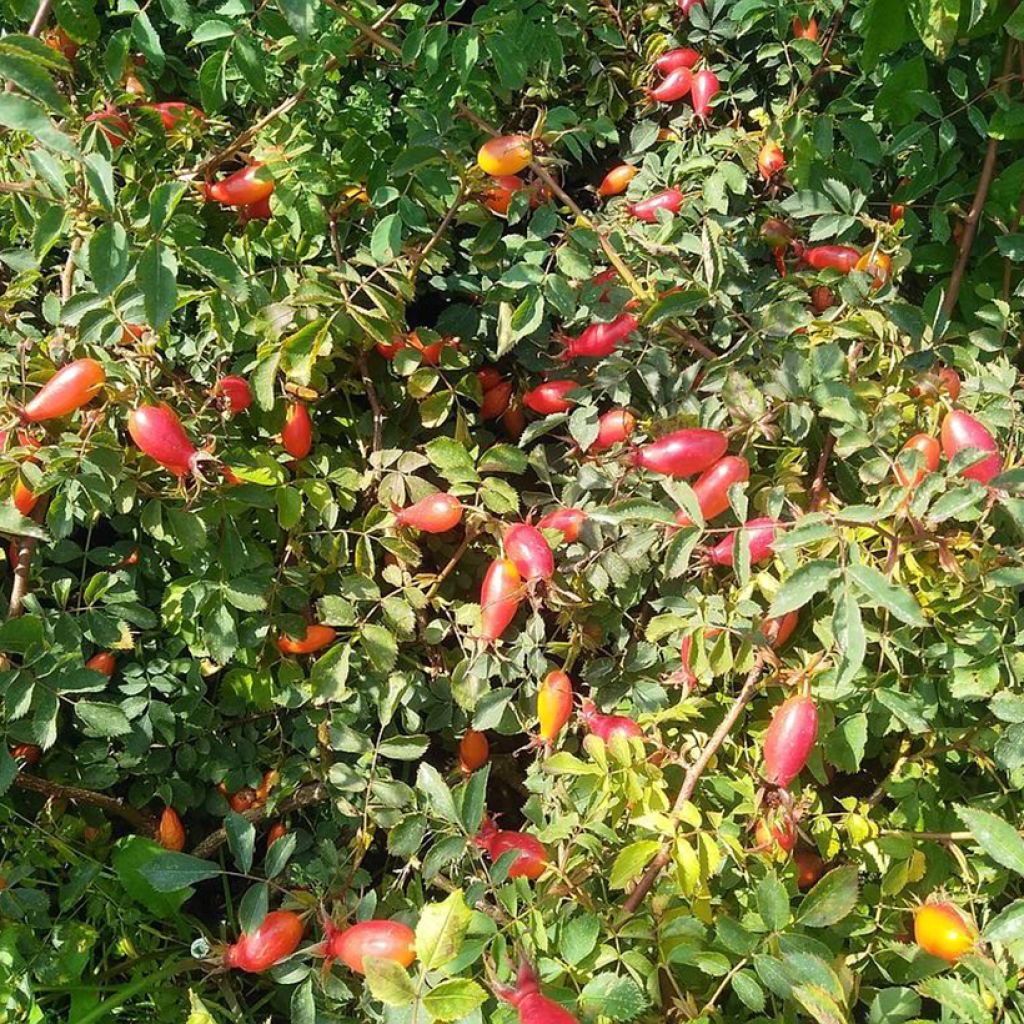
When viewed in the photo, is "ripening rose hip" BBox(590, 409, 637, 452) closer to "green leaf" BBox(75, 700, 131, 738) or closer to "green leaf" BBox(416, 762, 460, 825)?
"green leaf" BBox(416, 762, 460, 825)

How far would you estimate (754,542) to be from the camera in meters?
1.47

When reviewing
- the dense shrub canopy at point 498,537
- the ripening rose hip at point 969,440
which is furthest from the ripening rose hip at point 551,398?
the ripening rose hip at point 969,440

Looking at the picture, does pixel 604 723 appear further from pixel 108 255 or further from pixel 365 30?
pixel 365 30

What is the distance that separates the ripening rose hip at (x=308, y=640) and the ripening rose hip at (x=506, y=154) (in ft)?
2.68

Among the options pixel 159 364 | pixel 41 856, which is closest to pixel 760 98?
pixel 159 364

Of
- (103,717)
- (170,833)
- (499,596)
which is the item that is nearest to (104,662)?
(103,717)

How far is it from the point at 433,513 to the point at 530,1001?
783 millimetres

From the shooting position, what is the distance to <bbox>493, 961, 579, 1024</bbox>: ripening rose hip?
3.43 ft

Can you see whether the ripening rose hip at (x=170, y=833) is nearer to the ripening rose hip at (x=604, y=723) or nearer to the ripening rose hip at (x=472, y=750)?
the ripening rose hip at (x=472, y=750)

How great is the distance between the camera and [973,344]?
1827mm

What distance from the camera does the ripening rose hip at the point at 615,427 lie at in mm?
1726

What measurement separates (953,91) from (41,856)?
2.12 meters

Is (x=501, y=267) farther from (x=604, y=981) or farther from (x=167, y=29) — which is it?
(x=604, y=981)

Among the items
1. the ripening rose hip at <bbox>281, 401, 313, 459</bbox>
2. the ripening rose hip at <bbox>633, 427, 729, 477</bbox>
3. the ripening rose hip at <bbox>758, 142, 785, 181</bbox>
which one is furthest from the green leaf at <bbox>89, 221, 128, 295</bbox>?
the ripening rose hip at <bbox>758, 142, 785, 181</bbox>
